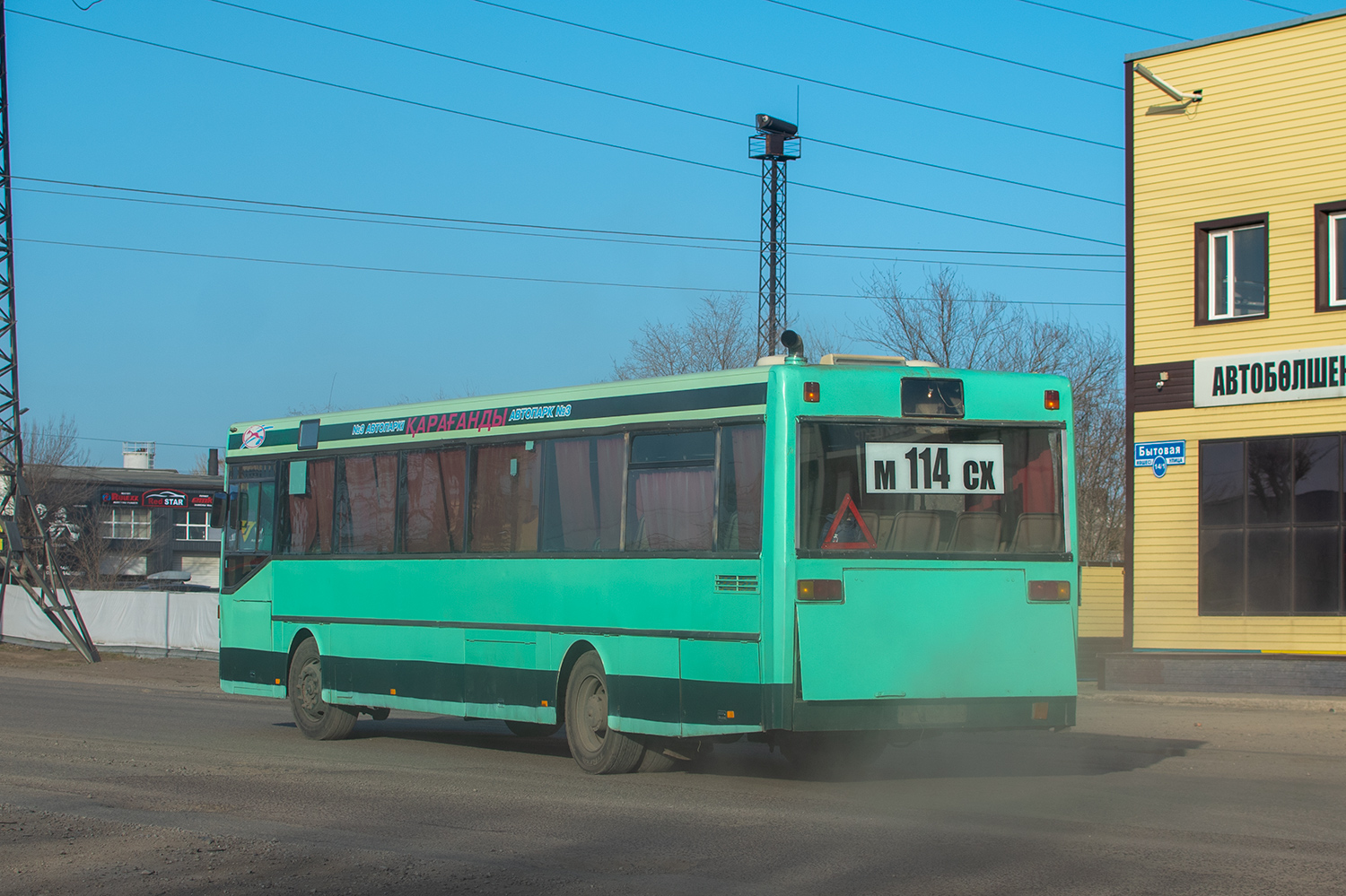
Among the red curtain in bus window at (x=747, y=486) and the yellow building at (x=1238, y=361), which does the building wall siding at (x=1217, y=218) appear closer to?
the yellow building at (x=1238, y=361)

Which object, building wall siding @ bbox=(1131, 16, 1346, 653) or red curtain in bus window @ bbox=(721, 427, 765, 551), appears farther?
building wall siding @ bbox=(1131, 16, 1346, 653)

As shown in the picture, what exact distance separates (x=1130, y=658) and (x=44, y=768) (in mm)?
15062

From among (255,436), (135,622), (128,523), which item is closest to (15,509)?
(135,622)

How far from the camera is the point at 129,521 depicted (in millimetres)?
83625

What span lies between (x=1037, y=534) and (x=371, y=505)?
6.47 meters

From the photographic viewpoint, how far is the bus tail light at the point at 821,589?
1012 cm

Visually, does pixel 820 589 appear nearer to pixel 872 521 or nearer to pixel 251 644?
pixel 872 521

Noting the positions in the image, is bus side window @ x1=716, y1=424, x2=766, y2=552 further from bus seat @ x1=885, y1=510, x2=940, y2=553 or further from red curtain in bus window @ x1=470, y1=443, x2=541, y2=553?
red curtain in bus window @ x1=470, y1=443, x2=541, y2=553

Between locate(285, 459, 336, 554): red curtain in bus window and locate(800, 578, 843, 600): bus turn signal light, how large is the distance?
622cm

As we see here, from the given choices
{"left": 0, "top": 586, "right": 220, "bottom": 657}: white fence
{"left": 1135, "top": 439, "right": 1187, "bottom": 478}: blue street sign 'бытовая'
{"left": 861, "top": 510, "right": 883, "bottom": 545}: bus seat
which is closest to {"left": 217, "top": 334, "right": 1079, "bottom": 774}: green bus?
{"left": 861, "top": 510, "right": 883, "bottom": 545}: bus seat

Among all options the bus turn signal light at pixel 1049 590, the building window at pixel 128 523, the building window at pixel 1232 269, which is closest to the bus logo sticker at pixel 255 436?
the bus turn signal light at pixel 1049 590

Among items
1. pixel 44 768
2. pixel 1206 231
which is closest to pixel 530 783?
pixel 44 768

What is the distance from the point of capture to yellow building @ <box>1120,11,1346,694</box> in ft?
67.3

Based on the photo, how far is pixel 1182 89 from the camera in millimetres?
22141
